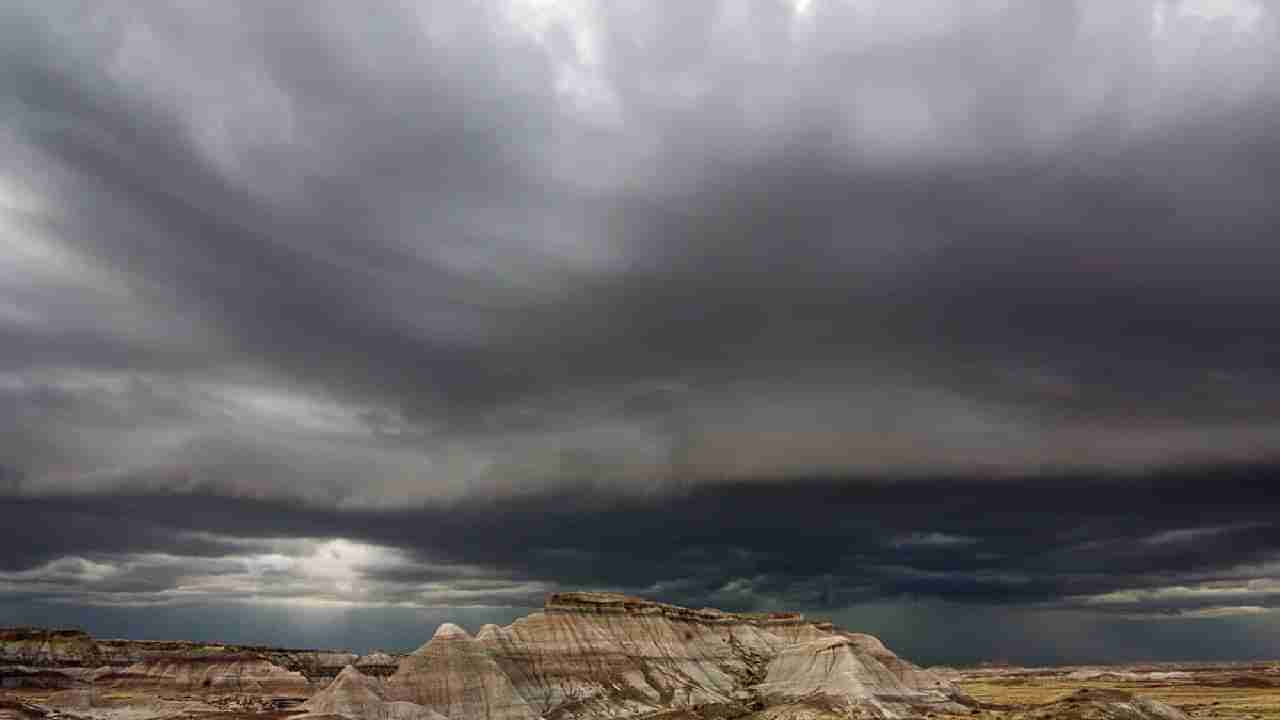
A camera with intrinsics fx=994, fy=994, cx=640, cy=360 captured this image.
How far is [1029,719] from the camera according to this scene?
7815 inches

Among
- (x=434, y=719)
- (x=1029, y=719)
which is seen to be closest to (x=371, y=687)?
(x=434, y=719)

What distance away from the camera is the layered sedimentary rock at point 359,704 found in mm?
187625

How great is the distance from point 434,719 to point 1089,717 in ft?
423

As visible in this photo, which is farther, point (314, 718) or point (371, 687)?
point (371, 687)

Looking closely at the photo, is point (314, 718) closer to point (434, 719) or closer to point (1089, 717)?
point (434, 719)

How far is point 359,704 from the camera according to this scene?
188375 millimetres

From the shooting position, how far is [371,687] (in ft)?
650

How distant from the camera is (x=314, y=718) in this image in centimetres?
18412

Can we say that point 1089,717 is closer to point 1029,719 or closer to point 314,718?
point 1029,719

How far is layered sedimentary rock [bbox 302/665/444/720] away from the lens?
7387 inches

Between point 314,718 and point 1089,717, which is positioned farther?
point 1089,717

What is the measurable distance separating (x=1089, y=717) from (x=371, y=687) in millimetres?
142669

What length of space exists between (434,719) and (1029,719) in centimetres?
11779

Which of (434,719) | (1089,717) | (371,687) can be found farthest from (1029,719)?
(371,687)
